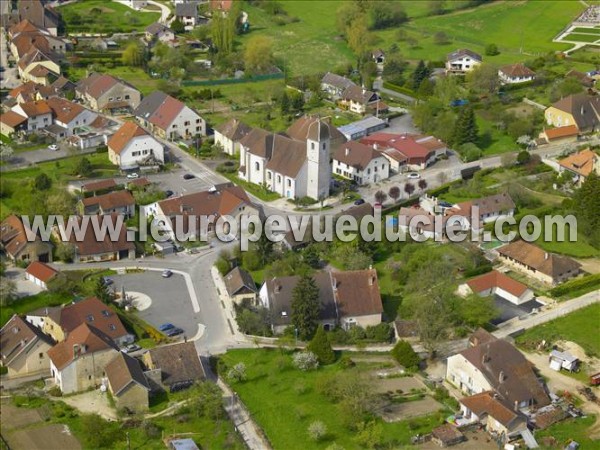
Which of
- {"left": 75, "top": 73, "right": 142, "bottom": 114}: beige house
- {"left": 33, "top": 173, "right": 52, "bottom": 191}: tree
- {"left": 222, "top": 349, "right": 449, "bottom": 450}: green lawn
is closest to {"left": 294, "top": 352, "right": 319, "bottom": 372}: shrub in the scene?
{"left": 222, "top": 349, "right": 449, "bottom": 450}: green lawn

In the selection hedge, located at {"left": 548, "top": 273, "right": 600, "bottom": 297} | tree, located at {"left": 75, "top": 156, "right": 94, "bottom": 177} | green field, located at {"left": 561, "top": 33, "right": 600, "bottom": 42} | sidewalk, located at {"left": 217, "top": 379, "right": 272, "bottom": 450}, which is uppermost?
green field, located at {"left": 561, "top": 33, "right": 600, "bottom": 42}

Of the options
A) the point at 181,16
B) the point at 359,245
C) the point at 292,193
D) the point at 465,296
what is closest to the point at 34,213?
the point at 292,193

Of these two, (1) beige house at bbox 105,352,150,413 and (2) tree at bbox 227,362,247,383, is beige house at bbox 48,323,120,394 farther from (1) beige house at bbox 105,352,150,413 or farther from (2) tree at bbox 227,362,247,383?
(2) tree at bbox 227,362,247,383

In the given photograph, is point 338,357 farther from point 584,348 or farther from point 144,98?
point 144,98

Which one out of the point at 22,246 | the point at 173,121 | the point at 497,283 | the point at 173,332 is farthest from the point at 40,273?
the point at 497,283

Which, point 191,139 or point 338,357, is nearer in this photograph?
point 338,357

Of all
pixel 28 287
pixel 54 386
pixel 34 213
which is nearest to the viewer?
pixel 54 386

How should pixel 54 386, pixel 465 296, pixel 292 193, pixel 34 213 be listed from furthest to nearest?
pixel 292 193 < pixel 34 213 < pixel 465 296 < pixel 54 386
